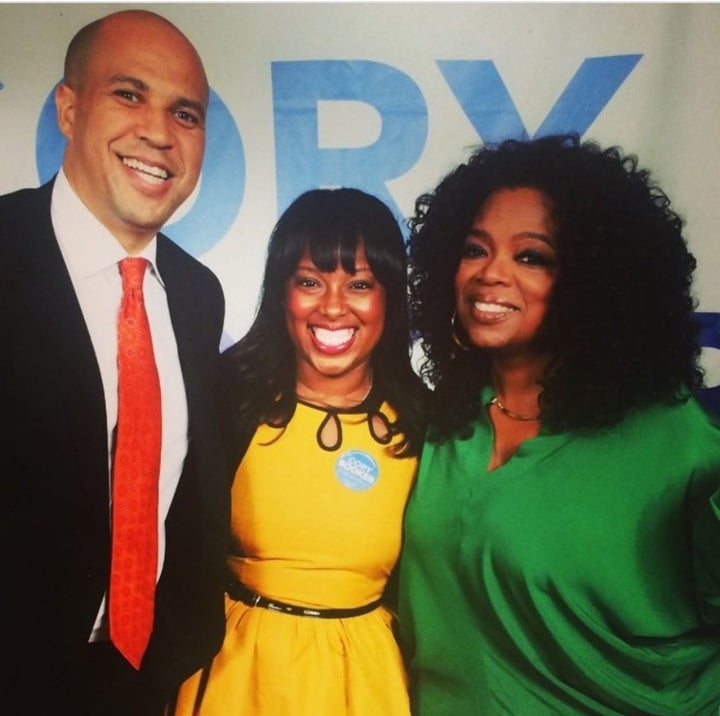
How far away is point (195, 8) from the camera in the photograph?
1.13 meters

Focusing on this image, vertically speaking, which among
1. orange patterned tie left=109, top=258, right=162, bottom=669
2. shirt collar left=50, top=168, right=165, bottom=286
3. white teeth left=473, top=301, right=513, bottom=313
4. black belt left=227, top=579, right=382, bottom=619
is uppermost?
shirt collar left=50, top=168, right=165, bottom=286

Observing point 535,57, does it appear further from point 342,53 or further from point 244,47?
point 244,47

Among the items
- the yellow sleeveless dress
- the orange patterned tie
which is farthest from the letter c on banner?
the yellow sleeveless dress

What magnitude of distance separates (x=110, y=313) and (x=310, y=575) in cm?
48

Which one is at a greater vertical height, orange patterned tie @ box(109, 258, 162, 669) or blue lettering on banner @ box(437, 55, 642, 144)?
blue lettering on banner @ box(437, 55, 642, 144)

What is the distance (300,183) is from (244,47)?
228mm

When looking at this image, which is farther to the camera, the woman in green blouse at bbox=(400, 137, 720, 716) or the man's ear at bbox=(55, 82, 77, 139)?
the man's ear at bbox=(55, 82, 77, 139)

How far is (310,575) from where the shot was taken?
107 centimetres

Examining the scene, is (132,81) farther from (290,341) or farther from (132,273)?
(290,341)

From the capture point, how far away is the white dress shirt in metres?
1.07

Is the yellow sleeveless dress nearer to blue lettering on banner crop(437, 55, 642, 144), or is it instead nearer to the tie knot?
the tie knot

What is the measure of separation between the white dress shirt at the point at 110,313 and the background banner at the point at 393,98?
0.09 m

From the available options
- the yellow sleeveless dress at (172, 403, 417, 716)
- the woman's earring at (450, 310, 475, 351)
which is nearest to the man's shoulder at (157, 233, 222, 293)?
the yellow sleeveless dress at (172, 403, 417, 716)

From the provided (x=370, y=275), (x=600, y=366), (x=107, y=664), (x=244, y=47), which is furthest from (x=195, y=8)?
(x=107, y=664)
